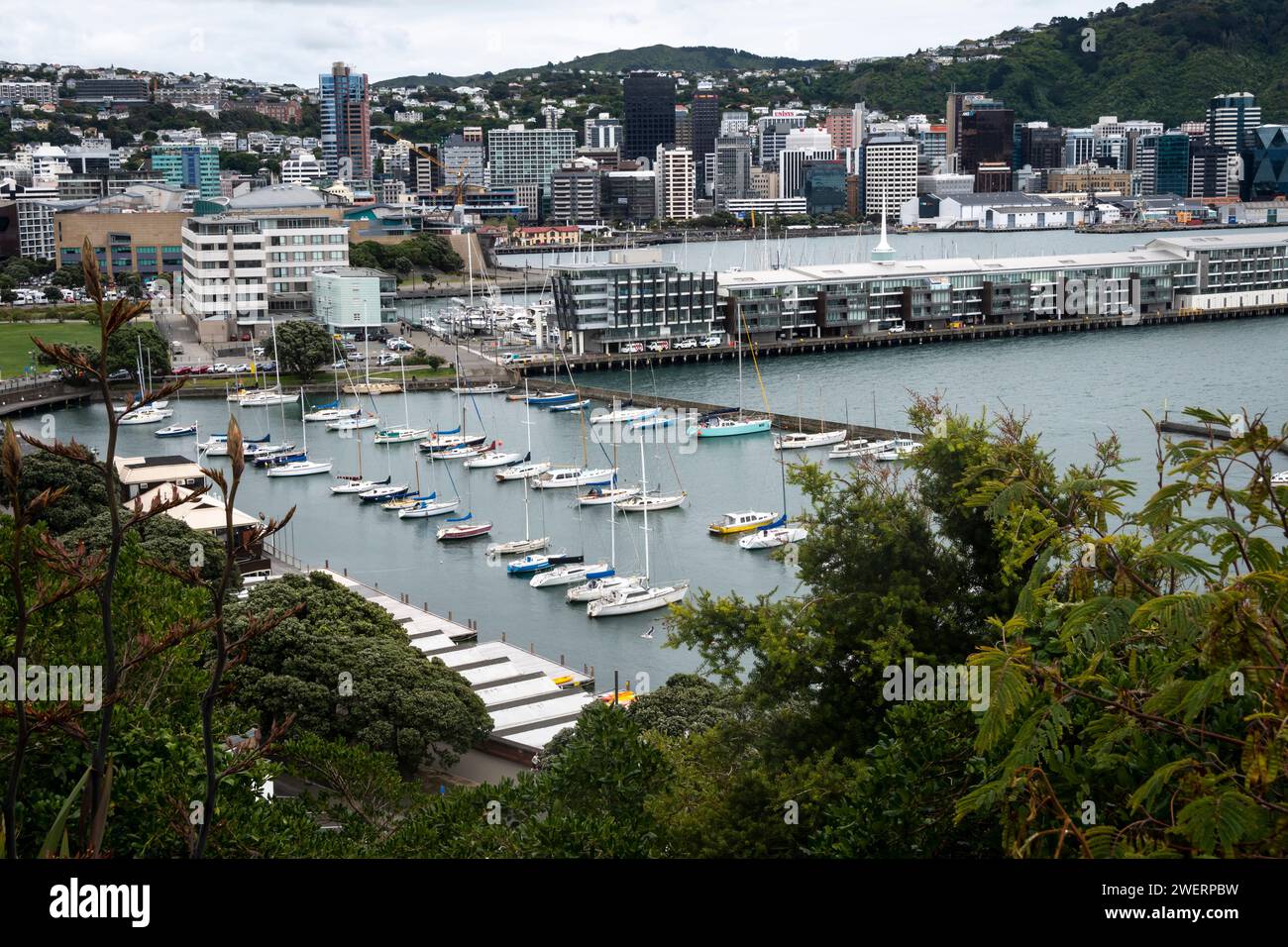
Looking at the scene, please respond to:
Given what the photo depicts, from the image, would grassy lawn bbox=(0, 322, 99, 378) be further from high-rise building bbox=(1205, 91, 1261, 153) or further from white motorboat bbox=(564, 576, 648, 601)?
high-rise building bbox=(1205, 91, 1261, 153)

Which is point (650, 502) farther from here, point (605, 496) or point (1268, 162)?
point (1268, 162)

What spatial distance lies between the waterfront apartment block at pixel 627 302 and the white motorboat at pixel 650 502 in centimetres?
Answer: 656

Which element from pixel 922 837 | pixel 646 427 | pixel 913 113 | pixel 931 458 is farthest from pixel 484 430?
pixel 913 113

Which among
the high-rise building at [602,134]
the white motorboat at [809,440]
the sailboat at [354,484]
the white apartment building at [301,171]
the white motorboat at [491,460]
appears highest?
the high-rise building at [602,134]

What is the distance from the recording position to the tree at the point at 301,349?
45.1 feet

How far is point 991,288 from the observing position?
17312 mm

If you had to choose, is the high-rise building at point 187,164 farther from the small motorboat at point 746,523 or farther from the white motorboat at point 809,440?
the small motorboat at point 746,523

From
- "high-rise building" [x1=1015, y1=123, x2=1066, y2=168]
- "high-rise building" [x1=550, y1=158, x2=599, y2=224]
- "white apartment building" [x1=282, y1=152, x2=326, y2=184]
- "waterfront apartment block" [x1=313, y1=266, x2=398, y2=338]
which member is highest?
"high-rise building" [x1=1015, y1=123, x2=1066, y2=168]

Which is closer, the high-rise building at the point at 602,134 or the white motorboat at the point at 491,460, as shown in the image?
the white motorboat at the point at 491,460

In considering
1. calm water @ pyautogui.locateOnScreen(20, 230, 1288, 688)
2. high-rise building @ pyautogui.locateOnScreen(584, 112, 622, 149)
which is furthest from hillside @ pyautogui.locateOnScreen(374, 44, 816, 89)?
calm water @ pyautogui.locateOnScreen(20, 230, 1288, 688)

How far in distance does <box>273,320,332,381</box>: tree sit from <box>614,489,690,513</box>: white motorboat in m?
5.67

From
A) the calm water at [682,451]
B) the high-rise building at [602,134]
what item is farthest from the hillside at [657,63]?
the calm water at [682,451]

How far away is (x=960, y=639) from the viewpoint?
307cm

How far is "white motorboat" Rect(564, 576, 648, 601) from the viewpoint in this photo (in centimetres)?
704
